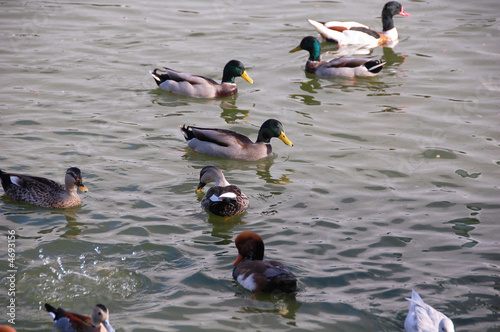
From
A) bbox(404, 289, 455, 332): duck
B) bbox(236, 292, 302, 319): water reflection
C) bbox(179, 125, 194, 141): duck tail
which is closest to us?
bbox(404, 289, 455, 332): duck

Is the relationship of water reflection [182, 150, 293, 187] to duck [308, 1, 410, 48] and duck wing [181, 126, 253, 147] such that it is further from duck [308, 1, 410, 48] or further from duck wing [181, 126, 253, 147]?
duck [308, 1, 410, 48]

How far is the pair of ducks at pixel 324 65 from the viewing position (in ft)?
46.0

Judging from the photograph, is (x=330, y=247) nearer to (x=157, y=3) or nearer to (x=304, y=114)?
(x=304, y=114)

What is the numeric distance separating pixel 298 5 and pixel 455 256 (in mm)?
13756

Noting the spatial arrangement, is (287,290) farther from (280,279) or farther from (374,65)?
(374,65)

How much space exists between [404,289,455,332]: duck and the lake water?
1.09ft

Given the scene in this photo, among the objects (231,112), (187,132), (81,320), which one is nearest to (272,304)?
(81,320)

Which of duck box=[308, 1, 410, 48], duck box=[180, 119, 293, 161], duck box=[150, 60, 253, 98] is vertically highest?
duck box=[308, 1, 410, 48]

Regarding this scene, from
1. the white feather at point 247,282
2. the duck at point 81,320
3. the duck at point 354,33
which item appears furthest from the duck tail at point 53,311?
the duck at point 354,33

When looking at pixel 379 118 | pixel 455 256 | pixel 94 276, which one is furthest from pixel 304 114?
pixel 94 276

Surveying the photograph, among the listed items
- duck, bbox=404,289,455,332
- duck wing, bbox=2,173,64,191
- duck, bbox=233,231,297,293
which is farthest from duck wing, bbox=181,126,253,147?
duck, bbox=404,289,455,332

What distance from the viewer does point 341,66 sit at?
50.5 ft

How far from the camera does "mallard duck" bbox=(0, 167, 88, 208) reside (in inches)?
363

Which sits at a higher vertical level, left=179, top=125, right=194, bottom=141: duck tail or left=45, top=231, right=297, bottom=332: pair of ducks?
left=179, top=125, right=194, bottom=141: duck tail
